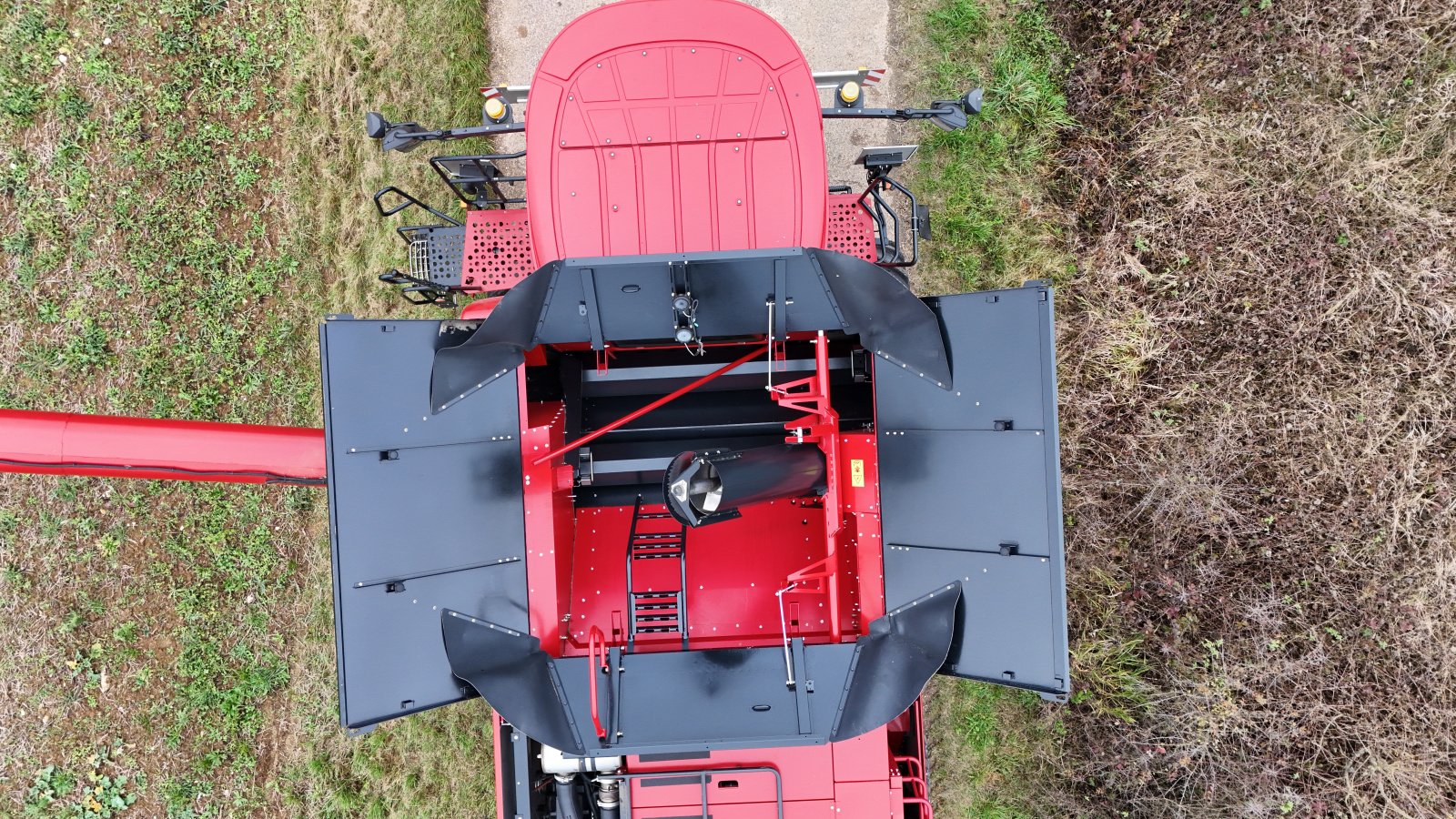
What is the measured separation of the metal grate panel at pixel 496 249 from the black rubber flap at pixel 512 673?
2.09 metres

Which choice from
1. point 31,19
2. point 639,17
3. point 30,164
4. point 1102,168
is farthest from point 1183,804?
point 31,19

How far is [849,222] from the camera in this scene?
5148 millimetres

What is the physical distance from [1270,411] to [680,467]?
14.7 feet

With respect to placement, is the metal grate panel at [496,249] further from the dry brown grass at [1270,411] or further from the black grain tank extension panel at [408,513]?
the dry brown grass at [1270,411]

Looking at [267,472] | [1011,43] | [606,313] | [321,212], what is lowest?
[267,472]

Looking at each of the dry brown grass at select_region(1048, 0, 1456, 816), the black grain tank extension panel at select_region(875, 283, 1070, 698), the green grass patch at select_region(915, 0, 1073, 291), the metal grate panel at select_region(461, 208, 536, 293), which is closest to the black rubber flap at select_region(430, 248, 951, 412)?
the black grain tank extension panel at select_region(875, 283, 1070, 698)

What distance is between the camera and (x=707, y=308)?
4148 mm

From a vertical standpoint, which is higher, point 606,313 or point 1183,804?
point 606,313

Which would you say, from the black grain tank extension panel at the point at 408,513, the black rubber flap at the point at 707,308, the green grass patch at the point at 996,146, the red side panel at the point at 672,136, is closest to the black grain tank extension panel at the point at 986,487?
the black rubber flap at the point at 707,308

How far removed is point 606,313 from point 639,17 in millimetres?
1627

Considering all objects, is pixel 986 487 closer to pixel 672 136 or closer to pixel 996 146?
pixel 672 136

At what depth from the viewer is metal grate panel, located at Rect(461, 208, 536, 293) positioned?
204 inches

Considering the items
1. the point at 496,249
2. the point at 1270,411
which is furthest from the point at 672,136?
the point at 1270,411

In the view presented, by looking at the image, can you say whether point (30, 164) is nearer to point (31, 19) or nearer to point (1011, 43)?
point (31, 19)
